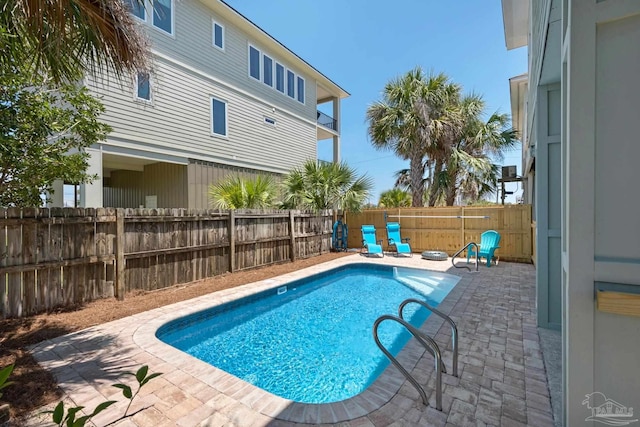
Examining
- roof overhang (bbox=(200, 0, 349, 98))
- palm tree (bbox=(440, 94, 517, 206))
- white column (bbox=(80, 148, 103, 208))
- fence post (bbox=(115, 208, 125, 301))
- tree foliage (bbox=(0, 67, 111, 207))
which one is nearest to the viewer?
tree foliage (bbox=(0, 67, 111, 207))

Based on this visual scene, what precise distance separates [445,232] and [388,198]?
823 centimetres

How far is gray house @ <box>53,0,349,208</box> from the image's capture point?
8.85 meters

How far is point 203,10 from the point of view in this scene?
414 inches

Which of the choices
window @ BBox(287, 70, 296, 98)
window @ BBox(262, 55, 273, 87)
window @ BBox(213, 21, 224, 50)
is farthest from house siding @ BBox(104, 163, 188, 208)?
window @ BBox(287, 70, 296, 98)

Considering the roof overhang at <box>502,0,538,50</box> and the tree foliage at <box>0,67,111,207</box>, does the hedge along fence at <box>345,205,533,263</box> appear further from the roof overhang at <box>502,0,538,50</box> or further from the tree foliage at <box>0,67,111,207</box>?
the tree foliage at <box>0,67,111,207</box>

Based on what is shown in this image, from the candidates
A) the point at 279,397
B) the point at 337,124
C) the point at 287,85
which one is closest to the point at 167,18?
the point at 287,85

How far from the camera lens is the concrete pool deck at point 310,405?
7.93 feet

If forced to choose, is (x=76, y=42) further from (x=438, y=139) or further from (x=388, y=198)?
(x=388, y=198)

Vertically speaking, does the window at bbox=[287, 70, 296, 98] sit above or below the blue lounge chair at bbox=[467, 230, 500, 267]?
above

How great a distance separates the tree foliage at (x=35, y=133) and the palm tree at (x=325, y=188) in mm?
6661

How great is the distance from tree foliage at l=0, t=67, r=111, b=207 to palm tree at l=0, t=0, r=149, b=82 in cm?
82

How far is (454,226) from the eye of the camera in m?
11.0

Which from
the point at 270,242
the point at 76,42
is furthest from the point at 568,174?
the point at 270,242
